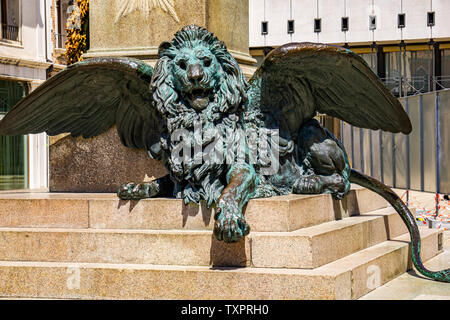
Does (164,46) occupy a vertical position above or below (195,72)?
above

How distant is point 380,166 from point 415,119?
2.39 m

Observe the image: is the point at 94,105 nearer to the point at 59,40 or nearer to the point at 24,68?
the point at 24,68

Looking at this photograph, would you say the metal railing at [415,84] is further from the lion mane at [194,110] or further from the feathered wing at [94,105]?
the lion mane at [194,110]

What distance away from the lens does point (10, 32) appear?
20859 mm

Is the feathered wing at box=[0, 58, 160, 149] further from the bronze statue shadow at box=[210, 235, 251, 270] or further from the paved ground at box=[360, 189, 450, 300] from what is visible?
the paved ground at box=[360, 189, 450, 300]

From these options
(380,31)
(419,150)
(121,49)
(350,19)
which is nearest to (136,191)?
(121,49)

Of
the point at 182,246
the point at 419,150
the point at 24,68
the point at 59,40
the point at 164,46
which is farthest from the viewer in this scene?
the point at 59,40

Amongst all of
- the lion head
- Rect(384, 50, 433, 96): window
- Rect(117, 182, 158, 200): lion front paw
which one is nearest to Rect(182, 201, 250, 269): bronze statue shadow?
Rect(117, 182, 158, 200): lion front paw

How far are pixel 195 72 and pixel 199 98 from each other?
0.80ft

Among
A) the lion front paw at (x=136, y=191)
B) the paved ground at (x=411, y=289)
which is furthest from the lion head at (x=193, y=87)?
the paved ground at (x=411, y=289)

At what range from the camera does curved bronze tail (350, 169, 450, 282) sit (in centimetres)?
580

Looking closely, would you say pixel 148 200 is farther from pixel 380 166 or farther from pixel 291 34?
pixel 291 34

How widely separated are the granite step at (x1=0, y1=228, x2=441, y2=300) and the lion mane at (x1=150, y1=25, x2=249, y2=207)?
2.49 feet

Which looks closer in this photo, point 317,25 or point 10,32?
point 10,32
